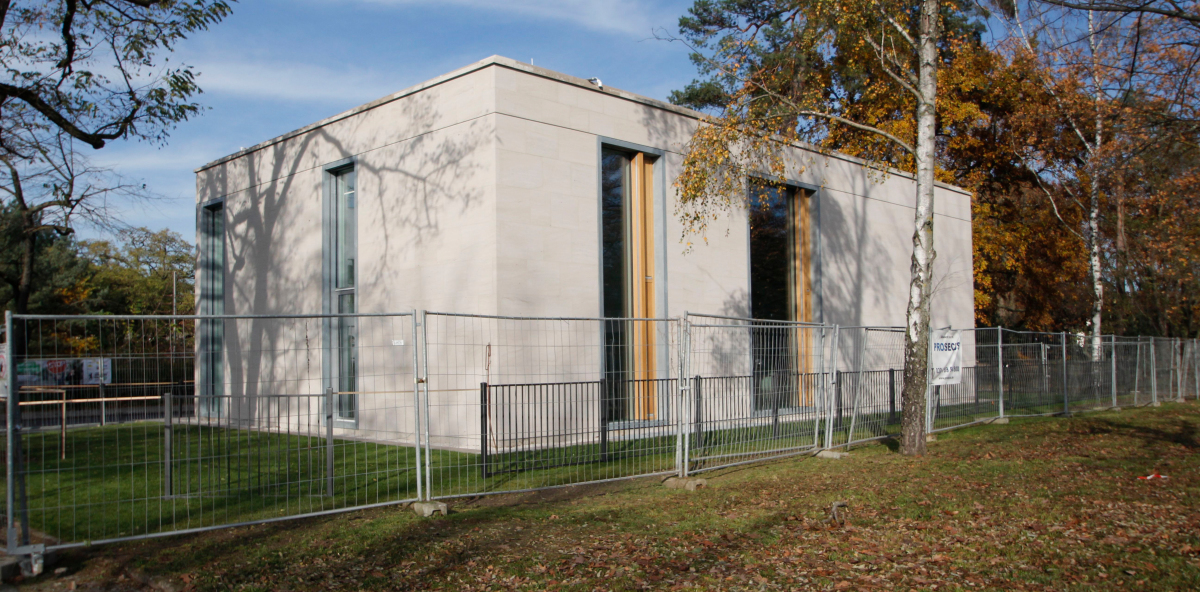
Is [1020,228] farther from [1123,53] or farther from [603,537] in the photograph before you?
[603,537]

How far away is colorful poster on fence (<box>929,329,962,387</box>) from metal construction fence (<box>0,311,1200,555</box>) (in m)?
0.66

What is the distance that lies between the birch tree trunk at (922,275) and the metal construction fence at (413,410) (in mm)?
1026

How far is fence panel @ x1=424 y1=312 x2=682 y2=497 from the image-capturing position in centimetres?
945

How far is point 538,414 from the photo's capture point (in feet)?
33.6

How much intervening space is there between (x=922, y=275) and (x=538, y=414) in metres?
6.18

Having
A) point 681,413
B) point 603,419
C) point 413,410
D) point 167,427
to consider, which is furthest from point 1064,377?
point 167,427

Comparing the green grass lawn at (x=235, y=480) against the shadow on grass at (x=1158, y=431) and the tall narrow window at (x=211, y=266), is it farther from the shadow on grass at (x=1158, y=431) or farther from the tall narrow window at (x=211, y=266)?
the shadow on grass at (x=1158, y=431)

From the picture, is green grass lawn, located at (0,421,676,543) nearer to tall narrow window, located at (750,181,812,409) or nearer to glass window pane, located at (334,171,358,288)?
glass window pane, located at (334,171,358,288)

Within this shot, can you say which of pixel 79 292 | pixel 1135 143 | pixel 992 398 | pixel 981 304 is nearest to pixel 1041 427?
pixel 992 398

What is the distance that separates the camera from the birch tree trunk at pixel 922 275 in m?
12.0

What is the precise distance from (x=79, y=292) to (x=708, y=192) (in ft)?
147

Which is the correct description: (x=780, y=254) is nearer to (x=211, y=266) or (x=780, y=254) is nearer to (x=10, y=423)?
(x=211, y=266)

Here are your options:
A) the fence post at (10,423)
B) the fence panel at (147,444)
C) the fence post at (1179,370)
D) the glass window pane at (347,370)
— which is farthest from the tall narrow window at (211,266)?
the fence post at (1179,370)

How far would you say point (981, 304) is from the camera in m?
30.5
